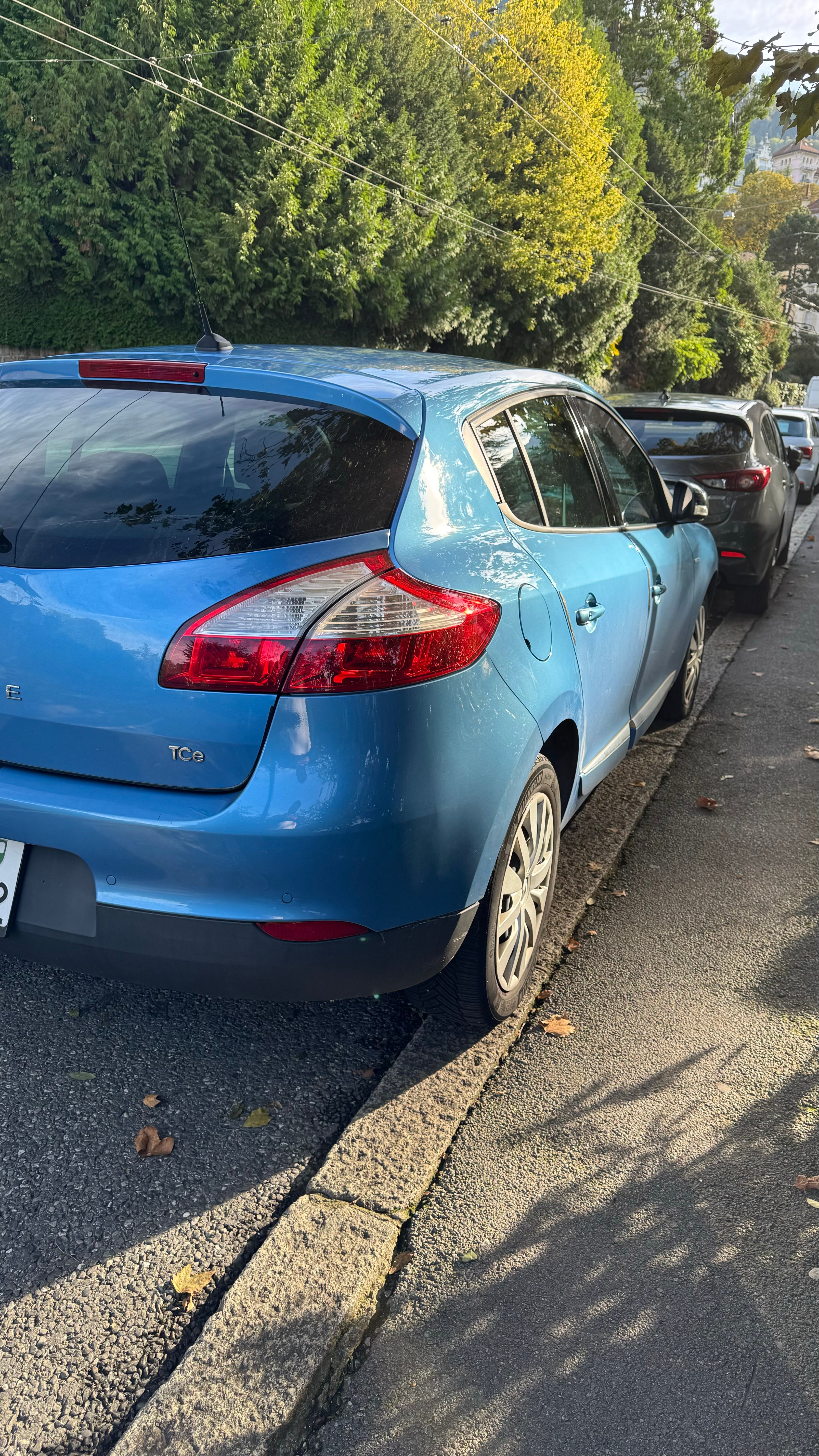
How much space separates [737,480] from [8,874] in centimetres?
730

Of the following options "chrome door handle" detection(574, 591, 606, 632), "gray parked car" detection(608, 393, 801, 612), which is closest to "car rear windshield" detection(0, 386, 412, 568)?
"chrome door handle" detection(574, 591, 606, 632)

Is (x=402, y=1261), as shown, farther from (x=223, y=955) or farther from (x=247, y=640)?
(x=247, y=640)

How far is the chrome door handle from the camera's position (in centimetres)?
329

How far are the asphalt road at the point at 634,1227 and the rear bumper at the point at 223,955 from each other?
0.56 m

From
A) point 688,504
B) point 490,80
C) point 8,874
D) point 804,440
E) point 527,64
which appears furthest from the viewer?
point 527,64

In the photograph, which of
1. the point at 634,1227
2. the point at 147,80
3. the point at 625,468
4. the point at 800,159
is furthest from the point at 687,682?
the point at 800,159

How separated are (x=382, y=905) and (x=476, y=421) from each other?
4.49 ft

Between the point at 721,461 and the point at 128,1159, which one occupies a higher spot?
the point at 721,461

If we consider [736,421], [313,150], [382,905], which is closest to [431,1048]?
[382,905]

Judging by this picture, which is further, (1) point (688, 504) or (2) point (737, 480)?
(2) point (737, 480)

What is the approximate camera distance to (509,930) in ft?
10.0

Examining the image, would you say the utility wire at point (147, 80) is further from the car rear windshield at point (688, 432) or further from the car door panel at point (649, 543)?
the car door panel at point (649, 543)

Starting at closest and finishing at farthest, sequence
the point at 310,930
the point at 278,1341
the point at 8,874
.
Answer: the point at 278,1341
the point at 310,930
the point at 8,874

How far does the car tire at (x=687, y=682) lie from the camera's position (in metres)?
5.88
